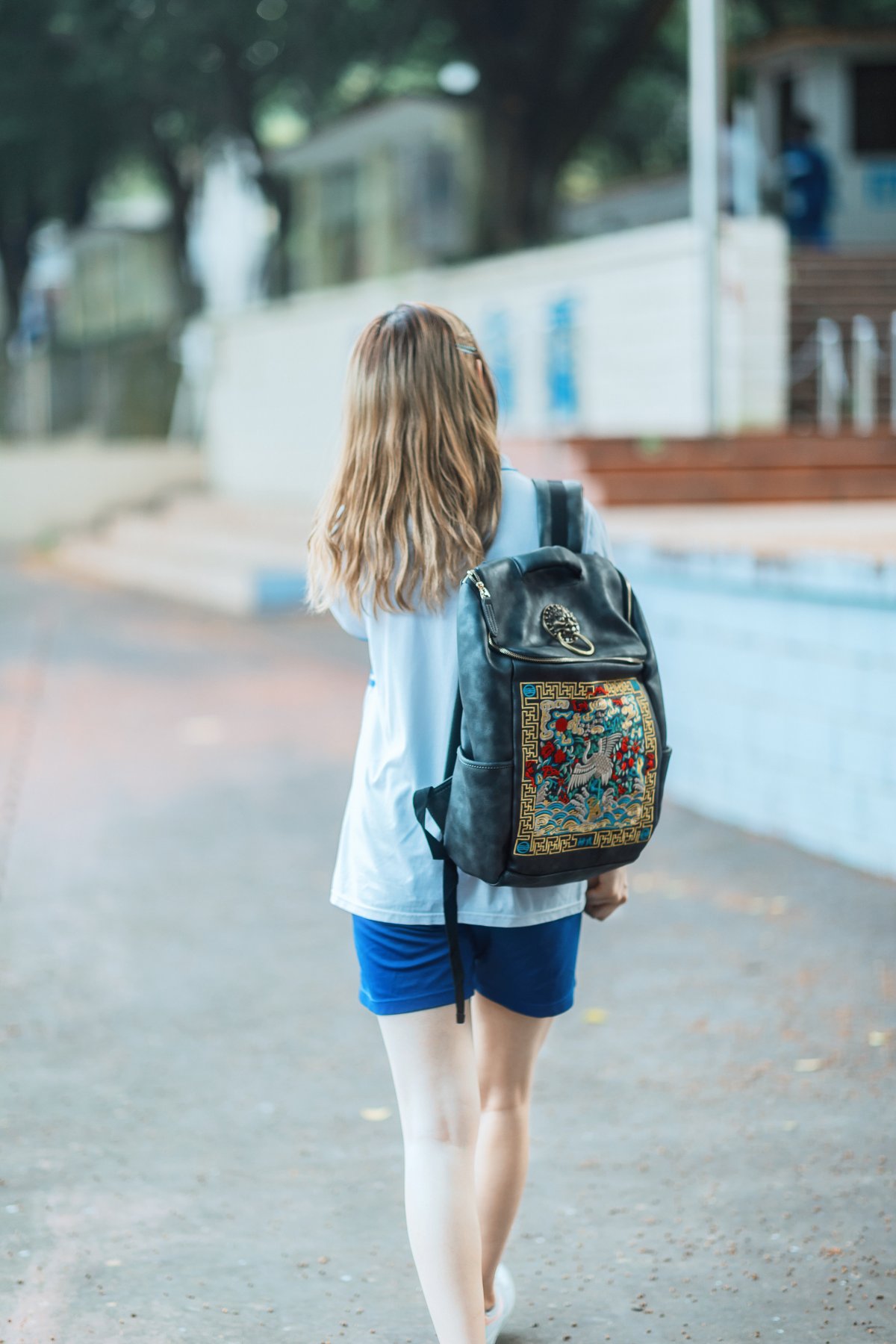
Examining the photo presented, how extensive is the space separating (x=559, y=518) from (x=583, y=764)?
41 centimetres

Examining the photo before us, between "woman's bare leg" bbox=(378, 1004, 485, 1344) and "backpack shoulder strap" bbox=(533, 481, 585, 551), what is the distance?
756 millimetres

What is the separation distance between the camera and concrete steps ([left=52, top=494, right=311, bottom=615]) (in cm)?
1534

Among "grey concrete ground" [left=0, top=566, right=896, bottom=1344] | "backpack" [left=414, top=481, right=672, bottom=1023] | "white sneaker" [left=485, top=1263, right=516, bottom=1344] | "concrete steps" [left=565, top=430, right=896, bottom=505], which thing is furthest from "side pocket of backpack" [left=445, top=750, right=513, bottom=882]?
"concrete steps" [left=565, top=430, right=896, bottom=505]

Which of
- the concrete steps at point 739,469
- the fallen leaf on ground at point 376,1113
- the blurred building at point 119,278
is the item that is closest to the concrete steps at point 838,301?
the concrete steps at point 739,469

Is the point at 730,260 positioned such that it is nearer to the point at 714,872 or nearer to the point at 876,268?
the point at 876,268

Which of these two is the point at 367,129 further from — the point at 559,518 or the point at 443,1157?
the point at 443,1157

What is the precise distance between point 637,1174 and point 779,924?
2.02 m

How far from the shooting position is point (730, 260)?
13891 mm

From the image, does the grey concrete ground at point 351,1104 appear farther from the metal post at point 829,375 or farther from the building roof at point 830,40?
the building roof at point 830,40

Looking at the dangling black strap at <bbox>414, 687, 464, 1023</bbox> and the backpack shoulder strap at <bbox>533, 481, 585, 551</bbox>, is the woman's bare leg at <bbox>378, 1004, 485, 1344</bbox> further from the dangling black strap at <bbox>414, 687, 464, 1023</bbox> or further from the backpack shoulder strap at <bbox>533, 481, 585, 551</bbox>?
the backpack shoulder strap at <bbox>533, 481, 585, 551</bbox>

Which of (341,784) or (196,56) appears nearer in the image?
(341,784)

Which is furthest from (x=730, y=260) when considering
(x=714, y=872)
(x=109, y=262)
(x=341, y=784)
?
(x=109, y=262)

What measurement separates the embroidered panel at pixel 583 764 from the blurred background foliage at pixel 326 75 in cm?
1922

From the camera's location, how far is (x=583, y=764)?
244cm
